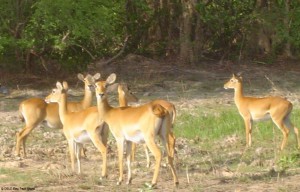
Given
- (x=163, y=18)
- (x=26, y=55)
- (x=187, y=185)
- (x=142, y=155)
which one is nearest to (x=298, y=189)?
(x=187, y=185)

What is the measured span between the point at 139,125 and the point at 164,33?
65.5 feet

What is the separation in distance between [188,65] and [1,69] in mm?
6684

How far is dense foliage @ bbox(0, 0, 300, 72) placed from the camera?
2211 cm

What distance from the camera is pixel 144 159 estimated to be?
1323 cm

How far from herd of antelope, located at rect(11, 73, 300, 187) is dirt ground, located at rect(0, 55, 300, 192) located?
0.99ft

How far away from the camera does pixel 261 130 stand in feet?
51.5

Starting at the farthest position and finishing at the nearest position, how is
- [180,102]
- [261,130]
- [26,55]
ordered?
[26,55]
[180,102]
[261,130]

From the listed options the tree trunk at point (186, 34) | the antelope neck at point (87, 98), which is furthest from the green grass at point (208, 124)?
the tree trunk at point (186, 34)

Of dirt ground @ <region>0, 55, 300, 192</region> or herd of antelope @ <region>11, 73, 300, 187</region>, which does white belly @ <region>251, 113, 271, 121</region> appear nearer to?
herd of antelope @ <region>11, 73, 300, 187</region>

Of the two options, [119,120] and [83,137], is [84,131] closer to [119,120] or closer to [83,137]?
[83,137]

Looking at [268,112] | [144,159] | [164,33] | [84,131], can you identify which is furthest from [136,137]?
[164,33]

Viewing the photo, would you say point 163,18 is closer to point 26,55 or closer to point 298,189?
point 26,55

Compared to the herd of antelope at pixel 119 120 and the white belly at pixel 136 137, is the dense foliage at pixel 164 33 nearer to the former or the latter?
the herd of antelope at pixel 119 120

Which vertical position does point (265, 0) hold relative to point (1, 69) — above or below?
above
